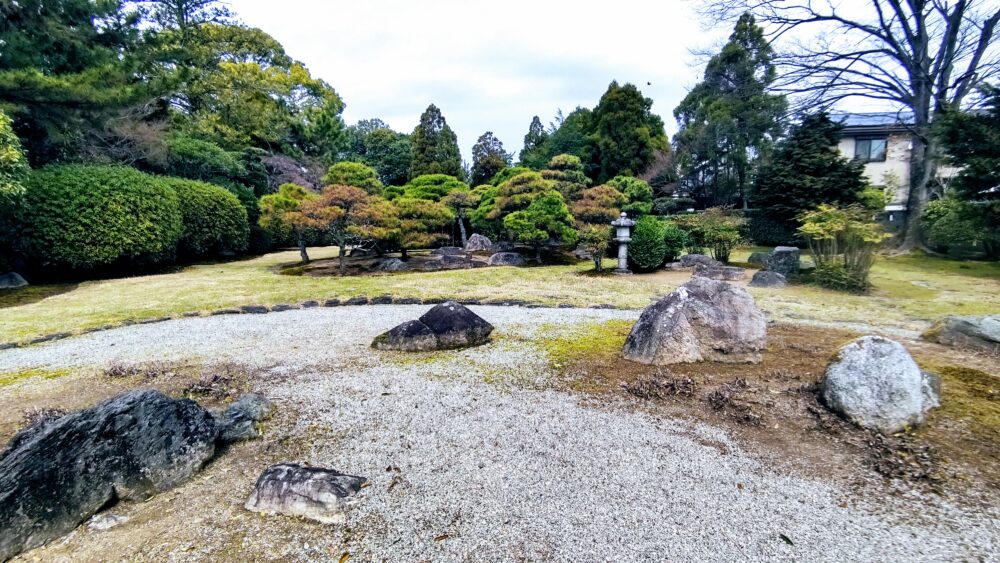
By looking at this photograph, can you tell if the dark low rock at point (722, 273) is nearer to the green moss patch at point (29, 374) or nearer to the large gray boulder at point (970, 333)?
the large gray boulder at point (970, 333)

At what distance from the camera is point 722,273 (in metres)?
10.3

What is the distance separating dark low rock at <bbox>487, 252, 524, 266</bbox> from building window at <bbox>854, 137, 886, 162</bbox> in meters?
18.8

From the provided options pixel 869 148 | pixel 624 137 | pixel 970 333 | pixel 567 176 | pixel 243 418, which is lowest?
pixel 243 418

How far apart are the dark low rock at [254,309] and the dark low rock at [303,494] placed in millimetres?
5283

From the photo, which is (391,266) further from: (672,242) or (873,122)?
(873,122)

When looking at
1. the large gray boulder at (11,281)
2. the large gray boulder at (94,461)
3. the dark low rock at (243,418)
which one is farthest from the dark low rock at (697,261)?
the large gray boulder at (11,281)

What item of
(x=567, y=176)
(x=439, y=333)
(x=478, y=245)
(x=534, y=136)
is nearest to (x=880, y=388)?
(x=439, y=333)

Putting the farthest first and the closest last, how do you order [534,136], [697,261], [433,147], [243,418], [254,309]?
[534,136], [433,147], [697,261], [254,309], [243,418]

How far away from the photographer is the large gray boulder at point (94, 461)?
1899 millimetres

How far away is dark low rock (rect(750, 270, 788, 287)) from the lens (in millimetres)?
8641

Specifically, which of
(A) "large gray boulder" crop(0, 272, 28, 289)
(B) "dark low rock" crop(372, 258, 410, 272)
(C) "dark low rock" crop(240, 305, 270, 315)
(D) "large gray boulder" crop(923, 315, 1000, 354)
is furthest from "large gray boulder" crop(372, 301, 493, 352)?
(A) "large gray boulder" crop(0, 272, 28, 289)

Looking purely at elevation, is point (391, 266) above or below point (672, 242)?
below

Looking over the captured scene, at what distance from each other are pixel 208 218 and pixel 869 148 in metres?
28.4

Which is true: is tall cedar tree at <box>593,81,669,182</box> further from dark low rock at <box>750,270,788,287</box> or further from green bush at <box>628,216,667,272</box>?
dark low rock at <box>750,270,788,287</box>
